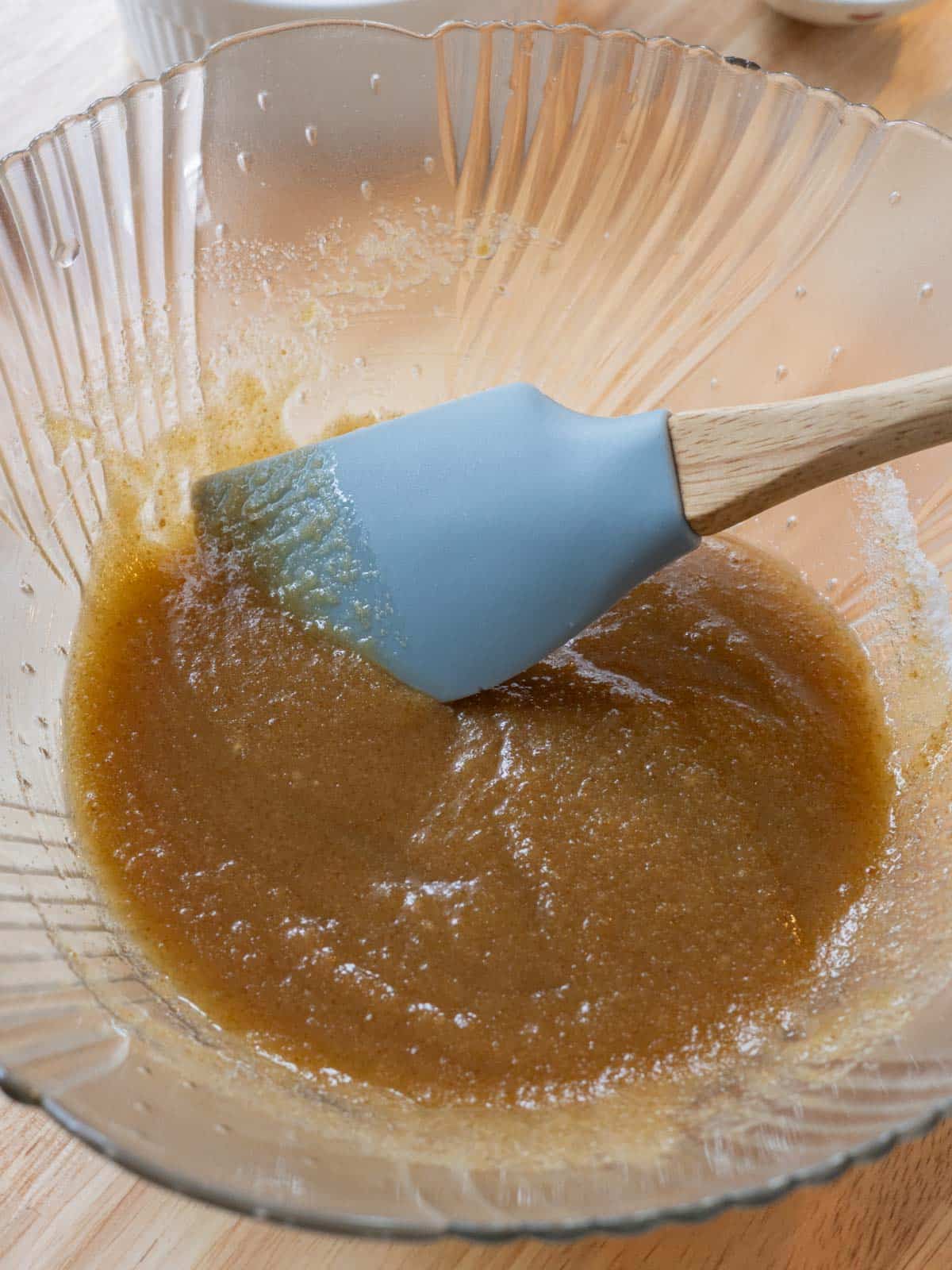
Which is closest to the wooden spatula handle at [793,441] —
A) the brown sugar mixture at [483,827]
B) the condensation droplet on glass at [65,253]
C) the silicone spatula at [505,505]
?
the silicone spatula at [505,505]

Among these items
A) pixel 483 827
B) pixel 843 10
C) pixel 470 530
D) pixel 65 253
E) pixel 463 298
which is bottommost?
pixel 483 827

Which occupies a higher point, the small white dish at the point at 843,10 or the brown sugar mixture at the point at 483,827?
the small white dish at the point at 843,10

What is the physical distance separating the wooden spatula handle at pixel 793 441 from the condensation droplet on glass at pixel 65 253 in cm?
72

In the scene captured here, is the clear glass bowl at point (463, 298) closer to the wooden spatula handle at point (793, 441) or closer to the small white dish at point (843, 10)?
the wooden spatula handle at point (793, 441)

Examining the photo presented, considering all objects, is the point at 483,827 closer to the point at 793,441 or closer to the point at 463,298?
the point at 793,441

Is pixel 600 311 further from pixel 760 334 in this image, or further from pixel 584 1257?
pixel 584 1257

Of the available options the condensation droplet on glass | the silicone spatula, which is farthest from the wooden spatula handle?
the condensation droplet on glass

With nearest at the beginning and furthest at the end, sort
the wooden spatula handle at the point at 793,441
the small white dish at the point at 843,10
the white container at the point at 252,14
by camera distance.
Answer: the wooden spatula handle at the point at 793,441, the white container at the point at 252,14, the small white dish at the point at 843,10

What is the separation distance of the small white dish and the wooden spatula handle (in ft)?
3.33

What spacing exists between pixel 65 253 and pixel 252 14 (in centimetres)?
45

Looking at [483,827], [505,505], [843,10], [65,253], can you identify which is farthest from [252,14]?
[483,827]

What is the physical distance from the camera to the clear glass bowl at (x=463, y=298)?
1207 millimetres

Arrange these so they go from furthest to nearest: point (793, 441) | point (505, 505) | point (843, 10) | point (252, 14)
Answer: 1. point (843, 10)
2. point (252, 14)
3. point (505, 505)
4. point (793, 441)

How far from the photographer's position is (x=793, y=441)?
1167mm
